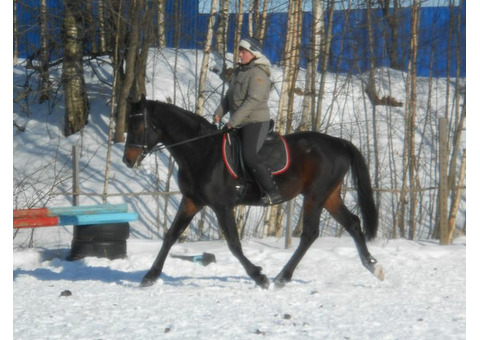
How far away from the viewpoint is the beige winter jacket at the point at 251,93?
324 inches

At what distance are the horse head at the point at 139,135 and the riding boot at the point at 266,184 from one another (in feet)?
3.80

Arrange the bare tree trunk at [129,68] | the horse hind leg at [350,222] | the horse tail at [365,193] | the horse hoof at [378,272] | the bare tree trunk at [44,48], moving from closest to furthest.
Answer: the horse hoof at [378,272], the horse hind leg at [350,222], the horse tail at [365,193], the bare tree trunk at [129,68], the bare tree trunk at [44,48]

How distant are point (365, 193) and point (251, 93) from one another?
201 cm

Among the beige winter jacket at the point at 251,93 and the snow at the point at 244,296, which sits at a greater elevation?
the beige winter jacket at the point at 251,93

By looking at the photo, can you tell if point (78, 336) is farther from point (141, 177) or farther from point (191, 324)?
point (141, 177)

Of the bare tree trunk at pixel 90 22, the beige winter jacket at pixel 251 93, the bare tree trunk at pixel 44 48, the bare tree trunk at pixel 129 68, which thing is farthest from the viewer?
the bare tree trunk at pixel 90 22

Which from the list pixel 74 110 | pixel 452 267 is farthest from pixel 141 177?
pixel 452 267

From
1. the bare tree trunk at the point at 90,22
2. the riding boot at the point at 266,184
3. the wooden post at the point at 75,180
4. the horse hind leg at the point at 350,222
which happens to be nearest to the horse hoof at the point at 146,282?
the riding boot at the point at 266,184

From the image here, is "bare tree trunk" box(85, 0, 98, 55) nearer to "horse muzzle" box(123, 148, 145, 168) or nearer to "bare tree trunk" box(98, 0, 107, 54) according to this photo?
"bare tree trunk" box(98, 0, 107, 54)

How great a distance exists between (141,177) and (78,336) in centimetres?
1458

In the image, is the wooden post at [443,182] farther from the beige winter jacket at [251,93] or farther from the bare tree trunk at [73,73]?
the bare tree trunk at [73,73]

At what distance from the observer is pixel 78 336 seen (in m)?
6.00

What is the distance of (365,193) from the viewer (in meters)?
9.29

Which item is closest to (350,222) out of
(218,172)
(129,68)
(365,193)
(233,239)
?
(365,193)
